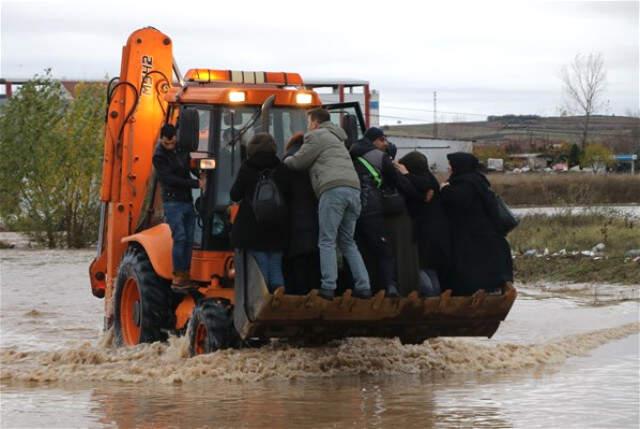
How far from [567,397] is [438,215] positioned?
2.08 meters

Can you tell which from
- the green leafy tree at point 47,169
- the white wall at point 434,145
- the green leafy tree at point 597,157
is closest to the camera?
the green leafy tree at point 47,169

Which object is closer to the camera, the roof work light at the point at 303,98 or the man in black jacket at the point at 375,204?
the man in black jacket at the point at 375,204

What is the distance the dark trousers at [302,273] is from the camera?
11.3 m

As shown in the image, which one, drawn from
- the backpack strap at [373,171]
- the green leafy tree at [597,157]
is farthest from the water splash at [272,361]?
the green leafy tree at [597,157]

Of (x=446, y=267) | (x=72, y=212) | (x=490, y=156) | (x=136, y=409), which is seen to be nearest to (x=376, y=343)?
(x=446, y=267)

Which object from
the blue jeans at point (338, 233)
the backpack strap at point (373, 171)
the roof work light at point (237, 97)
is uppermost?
the roof work light at point (237, 97)

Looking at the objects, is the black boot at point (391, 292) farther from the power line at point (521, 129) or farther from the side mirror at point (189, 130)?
the power line at point (521, 129)

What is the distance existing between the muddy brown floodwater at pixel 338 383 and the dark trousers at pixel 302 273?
91cm

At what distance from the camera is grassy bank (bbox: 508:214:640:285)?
73.0 ft

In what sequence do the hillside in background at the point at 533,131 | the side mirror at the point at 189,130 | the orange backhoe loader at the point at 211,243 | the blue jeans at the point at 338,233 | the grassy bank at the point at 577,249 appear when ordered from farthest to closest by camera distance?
the hillside in background at the point at 533,131 < the grassy bank at the point at 577,249 < the side mirror at the point at 189,130 < the orange backhoe loader at the point at 211,243 < the blue jeans at the point at 338,233

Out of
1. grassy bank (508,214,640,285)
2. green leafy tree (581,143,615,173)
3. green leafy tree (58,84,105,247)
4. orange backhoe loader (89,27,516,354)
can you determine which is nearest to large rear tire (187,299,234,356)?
orange backhoe loader (89,27,516,354)

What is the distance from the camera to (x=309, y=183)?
1134 centimetres

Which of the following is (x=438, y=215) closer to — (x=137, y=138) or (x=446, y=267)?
(x=446, y=267)

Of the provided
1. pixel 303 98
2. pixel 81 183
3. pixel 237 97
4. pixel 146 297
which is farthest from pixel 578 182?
pixel 237 97
